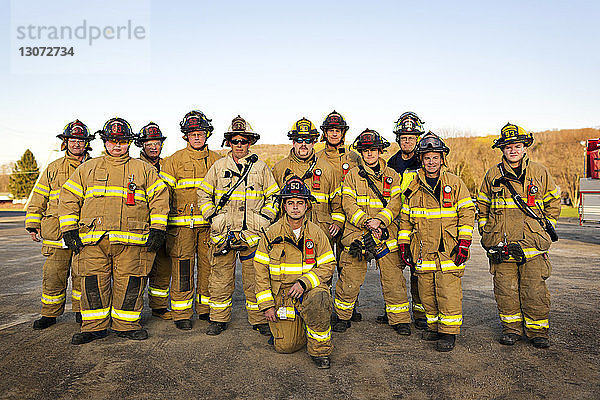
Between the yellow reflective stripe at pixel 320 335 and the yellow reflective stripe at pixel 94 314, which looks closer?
the yellow reflective stripe at pixel 320 335

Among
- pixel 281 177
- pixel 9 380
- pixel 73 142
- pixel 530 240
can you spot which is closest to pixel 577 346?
pixel 530 240

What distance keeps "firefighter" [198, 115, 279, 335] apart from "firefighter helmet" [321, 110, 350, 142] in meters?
1.11

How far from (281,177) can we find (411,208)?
1.77 meters

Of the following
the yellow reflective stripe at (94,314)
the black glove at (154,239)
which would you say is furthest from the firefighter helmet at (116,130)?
the yellow reflective stripe at (94,314)

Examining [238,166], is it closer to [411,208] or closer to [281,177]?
[281,177]

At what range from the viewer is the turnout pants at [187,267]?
5254mm

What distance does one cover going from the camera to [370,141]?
209 inches

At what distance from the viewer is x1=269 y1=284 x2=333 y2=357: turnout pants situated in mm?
3980

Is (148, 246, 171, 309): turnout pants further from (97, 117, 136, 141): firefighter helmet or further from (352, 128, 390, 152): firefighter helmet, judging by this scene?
(352, 128, 390, 152): firefighter helmet

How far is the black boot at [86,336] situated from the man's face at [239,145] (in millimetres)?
2583

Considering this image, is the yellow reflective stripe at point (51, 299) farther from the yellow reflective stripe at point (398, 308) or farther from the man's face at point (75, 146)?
the yellow reflective stripe at point (398, 308)

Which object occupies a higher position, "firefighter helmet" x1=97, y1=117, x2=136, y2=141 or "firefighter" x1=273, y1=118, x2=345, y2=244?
"firefighter helmet" x1=97, y1=117, x2=136, y2=141

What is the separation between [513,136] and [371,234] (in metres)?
1.97

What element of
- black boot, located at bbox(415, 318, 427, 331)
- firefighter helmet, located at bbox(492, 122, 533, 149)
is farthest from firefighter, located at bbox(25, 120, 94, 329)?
firefighter helmet, located at bbox(492, 122, 533, 149)
